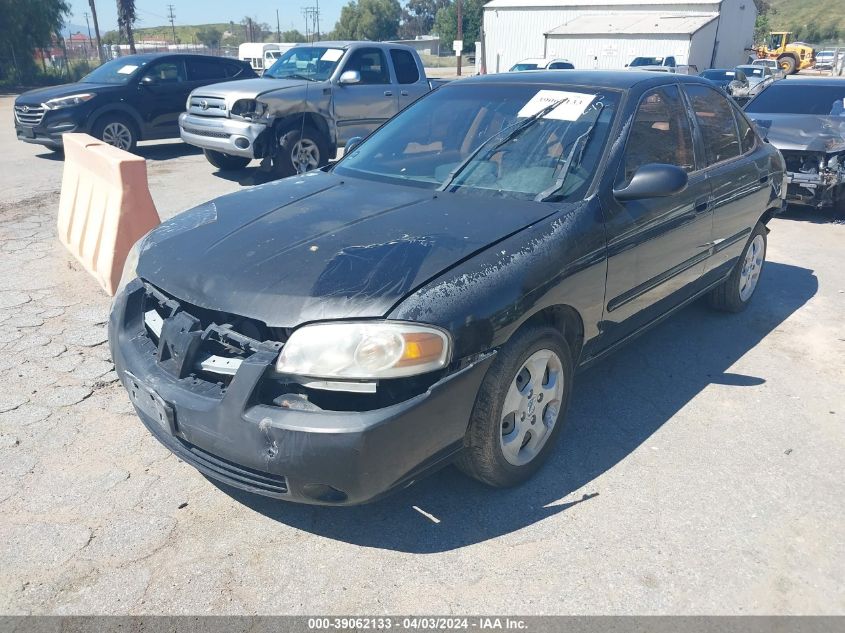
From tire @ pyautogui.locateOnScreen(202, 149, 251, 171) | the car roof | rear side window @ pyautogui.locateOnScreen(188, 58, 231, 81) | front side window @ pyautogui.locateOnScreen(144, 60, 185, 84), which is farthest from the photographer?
rear side window @ pyautogui.locateOnScreen(188, 58, 231, 81)

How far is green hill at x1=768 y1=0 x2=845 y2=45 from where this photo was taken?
9306cm

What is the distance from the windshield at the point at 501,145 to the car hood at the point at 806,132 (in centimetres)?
535

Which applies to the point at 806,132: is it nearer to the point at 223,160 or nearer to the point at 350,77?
the point at 350,77

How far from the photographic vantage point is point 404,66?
1094cm

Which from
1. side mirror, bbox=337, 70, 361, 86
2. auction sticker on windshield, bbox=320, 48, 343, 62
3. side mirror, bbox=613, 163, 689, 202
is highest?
auction sticker on windshield, bbox=320, 48, 343, 62

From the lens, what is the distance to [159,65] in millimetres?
12125

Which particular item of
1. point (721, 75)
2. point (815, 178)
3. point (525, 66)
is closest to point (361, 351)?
point (815, 178)

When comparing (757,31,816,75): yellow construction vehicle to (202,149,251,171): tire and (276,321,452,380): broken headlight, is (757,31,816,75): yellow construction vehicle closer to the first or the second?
(202,149,251,171): tire

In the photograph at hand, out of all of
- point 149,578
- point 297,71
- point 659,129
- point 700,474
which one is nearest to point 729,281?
point 659,129

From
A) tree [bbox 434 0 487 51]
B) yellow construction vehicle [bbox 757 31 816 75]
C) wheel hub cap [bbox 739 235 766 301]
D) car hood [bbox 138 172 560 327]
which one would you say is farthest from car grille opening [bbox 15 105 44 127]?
tree [bbox 434 0 487 51]

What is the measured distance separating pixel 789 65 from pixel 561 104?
50.0 metres

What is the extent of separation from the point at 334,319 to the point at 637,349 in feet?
9.41

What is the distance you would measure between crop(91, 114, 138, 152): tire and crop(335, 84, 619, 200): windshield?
886 centimetres

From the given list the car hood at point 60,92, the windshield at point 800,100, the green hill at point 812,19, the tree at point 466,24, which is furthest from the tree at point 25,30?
the green hill at point 812,19
